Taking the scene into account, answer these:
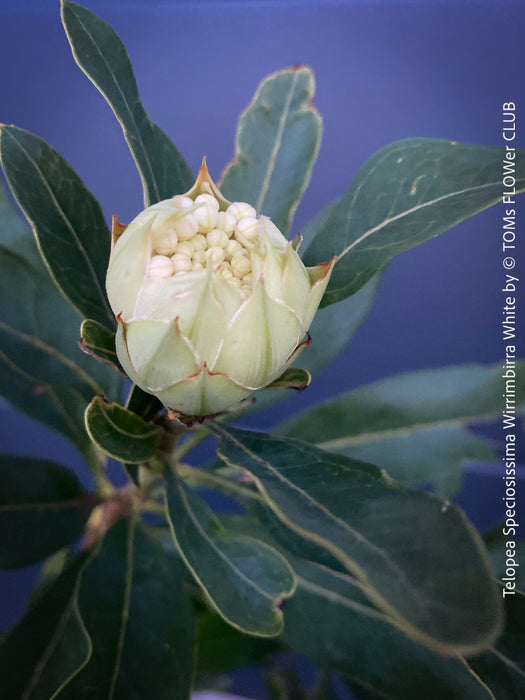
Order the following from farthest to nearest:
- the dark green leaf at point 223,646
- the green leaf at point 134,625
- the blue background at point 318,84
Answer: the blue background at point 318,84
the dark green leaf at point 223,646
the green leaf at point 134,625

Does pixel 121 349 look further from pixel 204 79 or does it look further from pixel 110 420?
pixel 204 79

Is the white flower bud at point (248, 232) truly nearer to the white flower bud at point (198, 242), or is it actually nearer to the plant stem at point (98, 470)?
the white flower bud at point (198, 242)

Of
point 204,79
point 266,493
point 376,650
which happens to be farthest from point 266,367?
point 204,79

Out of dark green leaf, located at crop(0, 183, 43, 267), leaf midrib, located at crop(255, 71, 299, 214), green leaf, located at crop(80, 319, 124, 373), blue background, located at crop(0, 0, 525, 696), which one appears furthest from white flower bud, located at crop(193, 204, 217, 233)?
blue background, located at crop(0, 0, 525, 696)

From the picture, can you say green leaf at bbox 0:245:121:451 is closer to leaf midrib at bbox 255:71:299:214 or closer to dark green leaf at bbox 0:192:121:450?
dark green leaf at bbox 0:192:121:450

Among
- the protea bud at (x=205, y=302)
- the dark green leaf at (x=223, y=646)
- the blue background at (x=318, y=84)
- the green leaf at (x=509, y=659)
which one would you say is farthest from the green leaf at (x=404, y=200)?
the blue background at (x=318, y=84)

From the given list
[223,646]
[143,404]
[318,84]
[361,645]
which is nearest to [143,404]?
[143,404]

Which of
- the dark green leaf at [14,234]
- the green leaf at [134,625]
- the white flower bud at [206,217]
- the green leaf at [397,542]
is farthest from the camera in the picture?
the dark green leaf at [14,234]

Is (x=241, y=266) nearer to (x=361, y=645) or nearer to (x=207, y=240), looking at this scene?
(x=207, y=240)
